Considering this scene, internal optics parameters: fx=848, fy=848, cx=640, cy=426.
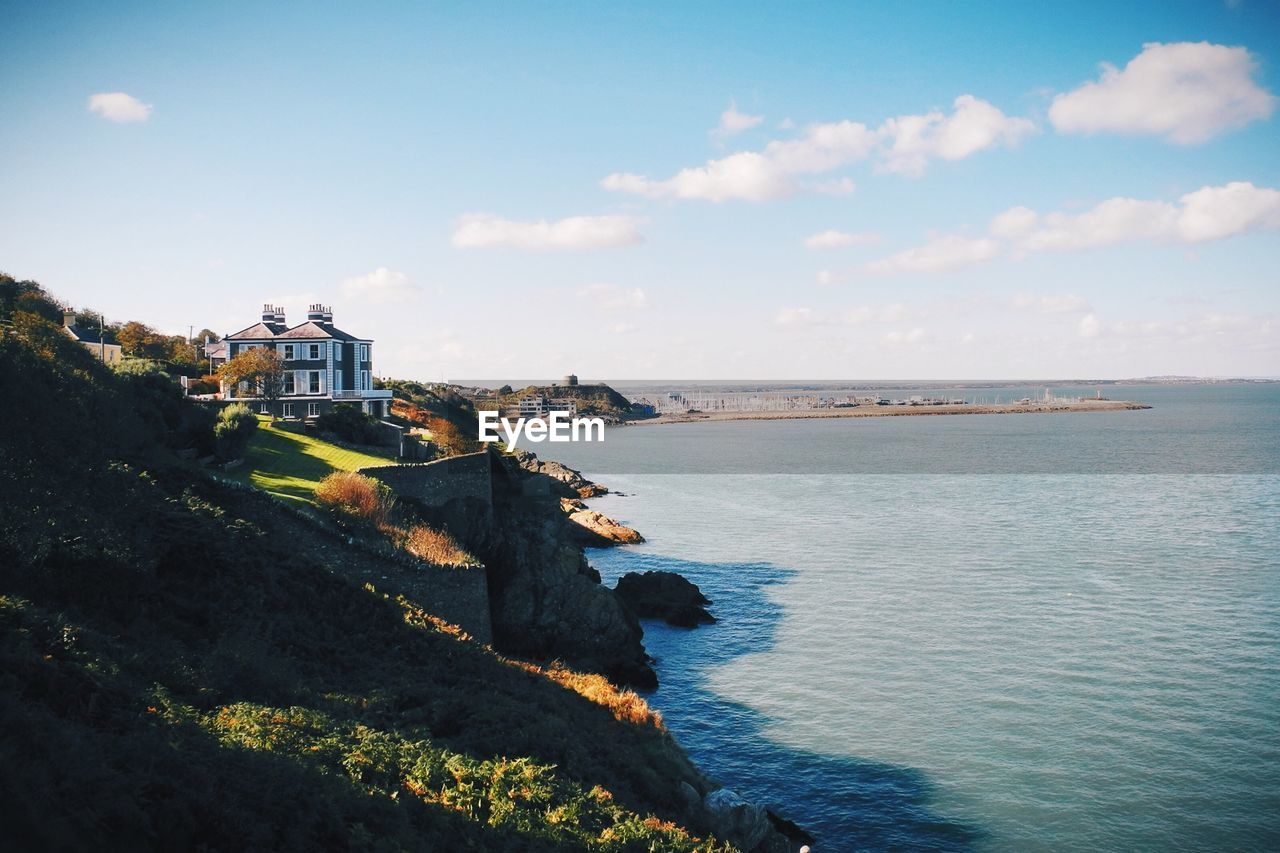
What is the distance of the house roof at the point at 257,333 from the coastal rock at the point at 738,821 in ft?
162

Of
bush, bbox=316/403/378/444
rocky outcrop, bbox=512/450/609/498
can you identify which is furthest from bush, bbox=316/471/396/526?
rocky outcrop, bbox=512/450/609/498

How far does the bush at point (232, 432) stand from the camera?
112 feet

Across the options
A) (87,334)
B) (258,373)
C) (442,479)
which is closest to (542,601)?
(442,479)

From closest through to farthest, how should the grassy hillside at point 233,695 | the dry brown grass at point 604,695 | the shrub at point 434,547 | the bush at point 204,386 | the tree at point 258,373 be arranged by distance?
the grassy hillside at point 233,695
the dry brown grass at point 604,695
the shrub at point 434,547
the tree at point 258,373
the bush at point 204,386

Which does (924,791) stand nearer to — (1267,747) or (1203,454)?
(1267,747)

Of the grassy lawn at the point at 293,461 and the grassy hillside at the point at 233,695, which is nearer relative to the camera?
the grassy hillside at the point at 233,695

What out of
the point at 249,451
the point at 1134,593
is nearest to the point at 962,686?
the point at 1134,593

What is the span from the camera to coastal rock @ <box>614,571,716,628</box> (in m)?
39.8

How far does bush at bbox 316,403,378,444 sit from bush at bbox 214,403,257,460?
866 centimetres

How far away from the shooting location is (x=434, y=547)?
28938mm

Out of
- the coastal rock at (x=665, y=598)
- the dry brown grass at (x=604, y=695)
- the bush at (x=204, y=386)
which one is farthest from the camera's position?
the bush at (x=204, y=386)

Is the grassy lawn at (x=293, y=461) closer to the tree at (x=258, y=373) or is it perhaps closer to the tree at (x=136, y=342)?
the tree at (x=258, y=373)

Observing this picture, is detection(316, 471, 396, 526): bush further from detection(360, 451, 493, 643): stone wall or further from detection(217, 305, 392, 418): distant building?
detection(217, 305, 392, 418): distant building

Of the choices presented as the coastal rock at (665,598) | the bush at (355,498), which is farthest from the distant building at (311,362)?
the bush at (355,498)
